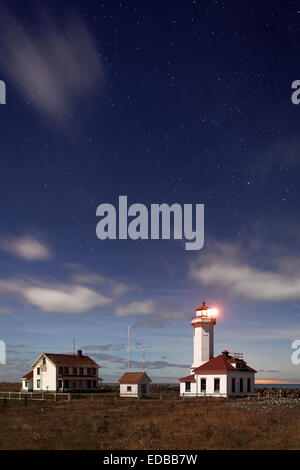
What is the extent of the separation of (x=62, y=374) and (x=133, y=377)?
10374mm

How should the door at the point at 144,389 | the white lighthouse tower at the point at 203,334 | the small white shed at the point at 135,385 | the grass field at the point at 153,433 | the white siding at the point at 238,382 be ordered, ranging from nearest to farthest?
1. the grass field at the point at 153,433
2. the white siding at the point at 238,382
3. the small white shed at the point at 135,385
4. the door at the point at 144,389
5. the white lighthouse tower at the point at 203,334

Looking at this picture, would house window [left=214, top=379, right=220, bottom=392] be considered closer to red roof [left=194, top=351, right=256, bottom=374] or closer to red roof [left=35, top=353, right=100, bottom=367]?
red roof [left=194, top=351, right=256, bottom=374]

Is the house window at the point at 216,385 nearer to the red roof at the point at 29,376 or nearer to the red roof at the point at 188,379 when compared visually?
the red roof at the point at 188,379

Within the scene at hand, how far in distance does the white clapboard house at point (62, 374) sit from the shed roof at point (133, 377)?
25.8 feet

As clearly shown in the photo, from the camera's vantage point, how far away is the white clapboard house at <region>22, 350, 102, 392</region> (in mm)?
55281

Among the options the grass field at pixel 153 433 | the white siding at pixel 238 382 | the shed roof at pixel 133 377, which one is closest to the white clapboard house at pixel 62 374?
the shed roof at pixel 133 377

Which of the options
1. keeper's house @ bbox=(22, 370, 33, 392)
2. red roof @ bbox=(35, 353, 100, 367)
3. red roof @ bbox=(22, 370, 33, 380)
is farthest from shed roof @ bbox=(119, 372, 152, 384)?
red roof @ bbox=(22, 370, 33, 380)

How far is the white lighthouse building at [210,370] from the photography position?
48.4 meters

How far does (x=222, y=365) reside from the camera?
49094 millimetres

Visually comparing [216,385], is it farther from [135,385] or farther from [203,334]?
[135,385]
